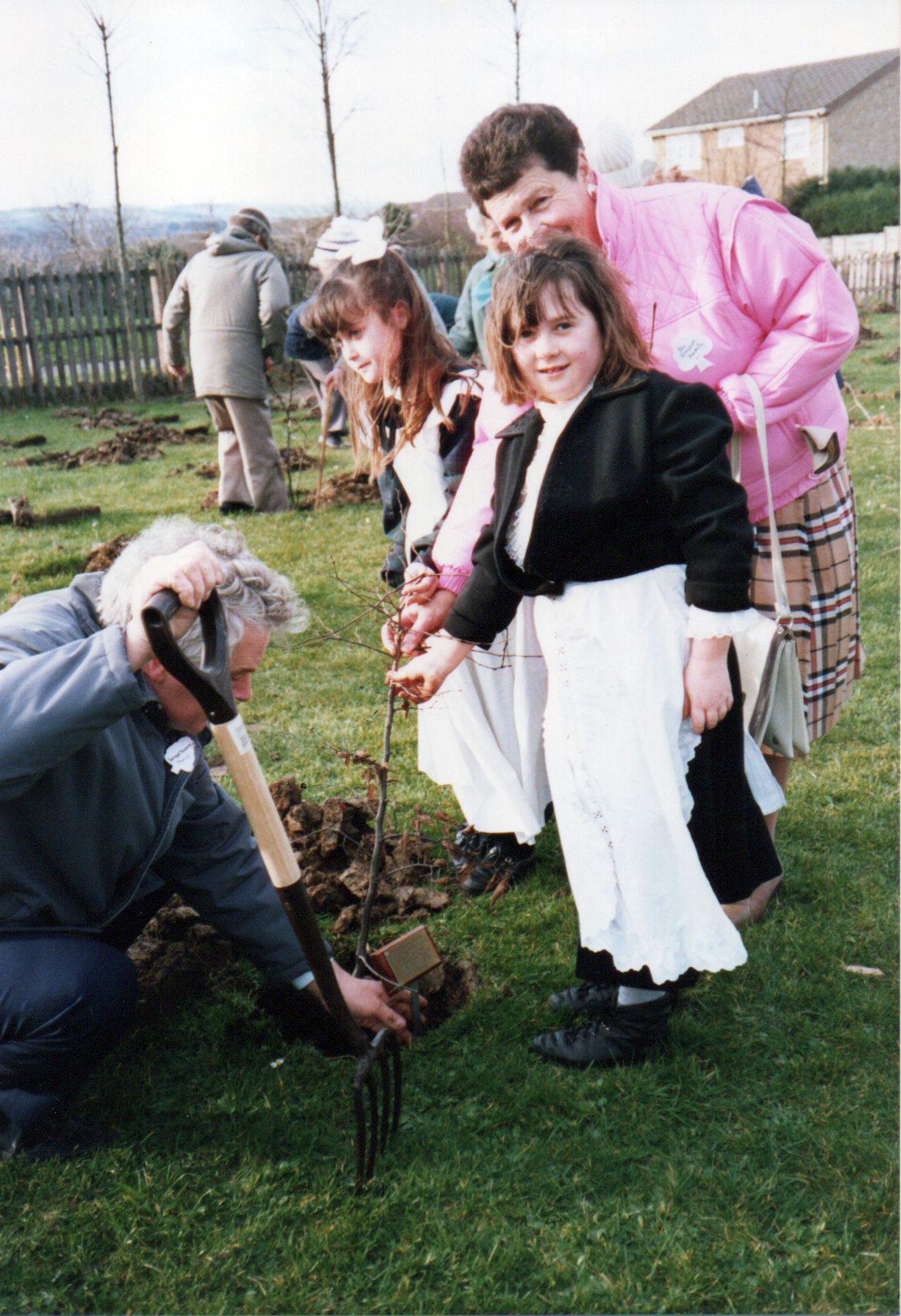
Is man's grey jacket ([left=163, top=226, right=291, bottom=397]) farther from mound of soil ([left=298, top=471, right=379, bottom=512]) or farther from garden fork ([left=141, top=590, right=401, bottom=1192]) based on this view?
garden fork ([left=141, top=590, right=401, bottom=1192])

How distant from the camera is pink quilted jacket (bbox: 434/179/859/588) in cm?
244

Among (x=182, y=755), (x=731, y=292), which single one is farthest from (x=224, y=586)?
(x=731, y=292)

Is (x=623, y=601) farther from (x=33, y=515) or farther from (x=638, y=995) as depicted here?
(x=33, y=515)

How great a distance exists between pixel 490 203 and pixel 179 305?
22.0 feet

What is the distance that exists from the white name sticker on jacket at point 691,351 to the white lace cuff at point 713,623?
0.59 m

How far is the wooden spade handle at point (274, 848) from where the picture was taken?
186 centimetres

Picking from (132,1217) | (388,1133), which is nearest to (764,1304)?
(388,1133)

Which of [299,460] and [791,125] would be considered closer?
[299,460]

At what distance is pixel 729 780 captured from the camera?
7.86 feet

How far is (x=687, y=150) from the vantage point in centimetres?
3275

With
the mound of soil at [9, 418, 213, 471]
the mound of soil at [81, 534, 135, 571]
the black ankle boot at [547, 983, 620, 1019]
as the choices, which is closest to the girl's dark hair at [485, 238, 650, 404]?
the black ankle boot at [547, 983, 620, 1019]

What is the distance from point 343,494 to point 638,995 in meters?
6.39

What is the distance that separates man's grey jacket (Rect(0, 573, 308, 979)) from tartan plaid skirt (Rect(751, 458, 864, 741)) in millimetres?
1405

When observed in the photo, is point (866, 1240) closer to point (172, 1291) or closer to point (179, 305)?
point (172, 1291)
